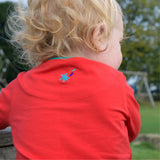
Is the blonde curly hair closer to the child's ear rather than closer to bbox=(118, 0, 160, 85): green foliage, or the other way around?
the child's ear

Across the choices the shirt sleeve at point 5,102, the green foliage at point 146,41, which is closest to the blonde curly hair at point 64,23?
the shirt sleeve at point 5,102

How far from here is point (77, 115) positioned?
3.88 feet

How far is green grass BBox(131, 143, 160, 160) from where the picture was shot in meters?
3.82

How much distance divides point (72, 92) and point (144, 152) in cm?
329

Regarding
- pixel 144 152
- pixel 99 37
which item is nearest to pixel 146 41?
pixel 144 152

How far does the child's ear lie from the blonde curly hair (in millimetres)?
12

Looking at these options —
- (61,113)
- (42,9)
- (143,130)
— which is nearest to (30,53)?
(42,9)

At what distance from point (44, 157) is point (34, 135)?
11 centimetres

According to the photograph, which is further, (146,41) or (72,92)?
(146,41)

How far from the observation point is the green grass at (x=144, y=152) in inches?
150

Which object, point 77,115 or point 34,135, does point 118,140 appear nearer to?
point 77,115

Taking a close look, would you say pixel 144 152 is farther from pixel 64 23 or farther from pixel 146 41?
pixel 146 41

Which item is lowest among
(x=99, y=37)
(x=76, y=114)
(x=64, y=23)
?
(x=76, y=114)

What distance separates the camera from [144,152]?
4.14 meters
